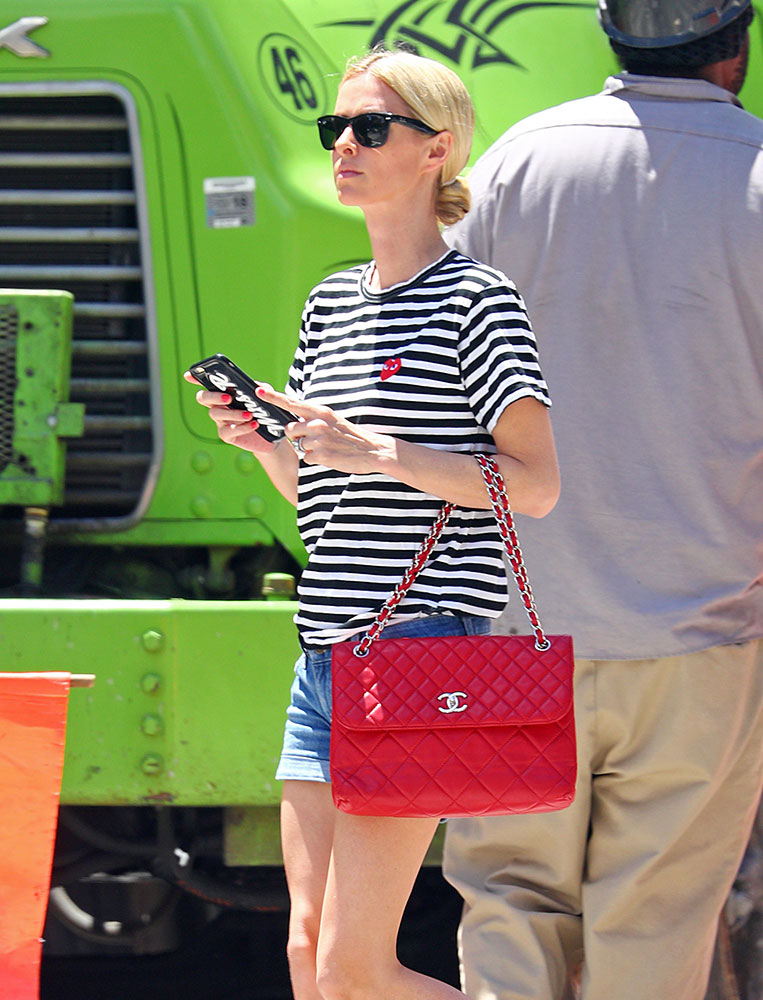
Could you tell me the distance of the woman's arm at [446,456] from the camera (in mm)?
2021

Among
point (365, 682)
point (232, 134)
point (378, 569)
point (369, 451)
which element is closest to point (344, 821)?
point (365, 682)

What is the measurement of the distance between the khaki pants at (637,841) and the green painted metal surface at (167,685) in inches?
20.1

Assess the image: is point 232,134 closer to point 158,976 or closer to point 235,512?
point 235,512

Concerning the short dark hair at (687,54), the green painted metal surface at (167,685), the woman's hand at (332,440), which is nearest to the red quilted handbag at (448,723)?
the woman's hand at (332,440)

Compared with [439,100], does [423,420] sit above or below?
below

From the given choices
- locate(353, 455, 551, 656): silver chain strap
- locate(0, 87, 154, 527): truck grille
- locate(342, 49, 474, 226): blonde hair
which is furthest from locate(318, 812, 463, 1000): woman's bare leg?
locate(0, 87, 154, 527): truck grille

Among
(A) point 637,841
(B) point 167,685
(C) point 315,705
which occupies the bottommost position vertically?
(A) point 637,841

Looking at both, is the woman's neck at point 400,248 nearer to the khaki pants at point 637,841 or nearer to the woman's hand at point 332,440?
the woman's hand at point 332,440

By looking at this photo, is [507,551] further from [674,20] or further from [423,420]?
[674,20]

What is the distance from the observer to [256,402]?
212 cm

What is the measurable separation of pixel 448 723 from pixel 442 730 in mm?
17

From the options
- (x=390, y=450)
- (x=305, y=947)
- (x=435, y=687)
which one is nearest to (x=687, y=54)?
(x=390, y=450)

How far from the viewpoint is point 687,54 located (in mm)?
2742

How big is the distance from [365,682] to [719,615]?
870 mm
